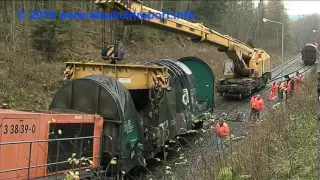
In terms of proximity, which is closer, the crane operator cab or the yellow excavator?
the yellow excavator

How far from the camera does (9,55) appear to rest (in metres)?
19.1

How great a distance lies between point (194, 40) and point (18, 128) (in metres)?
12.1

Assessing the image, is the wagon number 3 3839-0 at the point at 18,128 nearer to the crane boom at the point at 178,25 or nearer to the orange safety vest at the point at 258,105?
the crane boom at the point at 178,25

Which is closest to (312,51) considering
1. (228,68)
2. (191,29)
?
(191,29)

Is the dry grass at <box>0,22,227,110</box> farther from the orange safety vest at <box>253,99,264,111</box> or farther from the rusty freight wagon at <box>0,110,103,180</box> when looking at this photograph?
the orange safety vest at <box>253,99,264,111</box>

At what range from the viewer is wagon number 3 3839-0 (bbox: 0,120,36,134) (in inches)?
262

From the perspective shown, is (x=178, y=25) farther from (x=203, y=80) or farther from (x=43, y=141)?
(x=43, y=141)

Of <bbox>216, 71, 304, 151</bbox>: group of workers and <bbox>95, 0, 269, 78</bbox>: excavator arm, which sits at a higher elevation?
<bbox>95, 0, 269, 78</bbox>: excavator arm

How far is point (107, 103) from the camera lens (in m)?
8.71

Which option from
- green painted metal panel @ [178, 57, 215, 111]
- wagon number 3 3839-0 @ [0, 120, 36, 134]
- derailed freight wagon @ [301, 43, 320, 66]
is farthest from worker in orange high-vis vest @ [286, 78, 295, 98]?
wagon number 3 3839-0 @ [0, 120, 36, 134]

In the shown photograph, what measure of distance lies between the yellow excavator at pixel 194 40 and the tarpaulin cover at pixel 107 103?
181cm

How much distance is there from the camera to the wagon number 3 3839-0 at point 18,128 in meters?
6.66

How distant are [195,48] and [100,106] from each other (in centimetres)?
3306

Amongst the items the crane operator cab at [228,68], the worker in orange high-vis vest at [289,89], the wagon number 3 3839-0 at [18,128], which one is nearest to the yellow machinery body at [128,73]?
the wagon number 3 3839-0 at [18,128]
